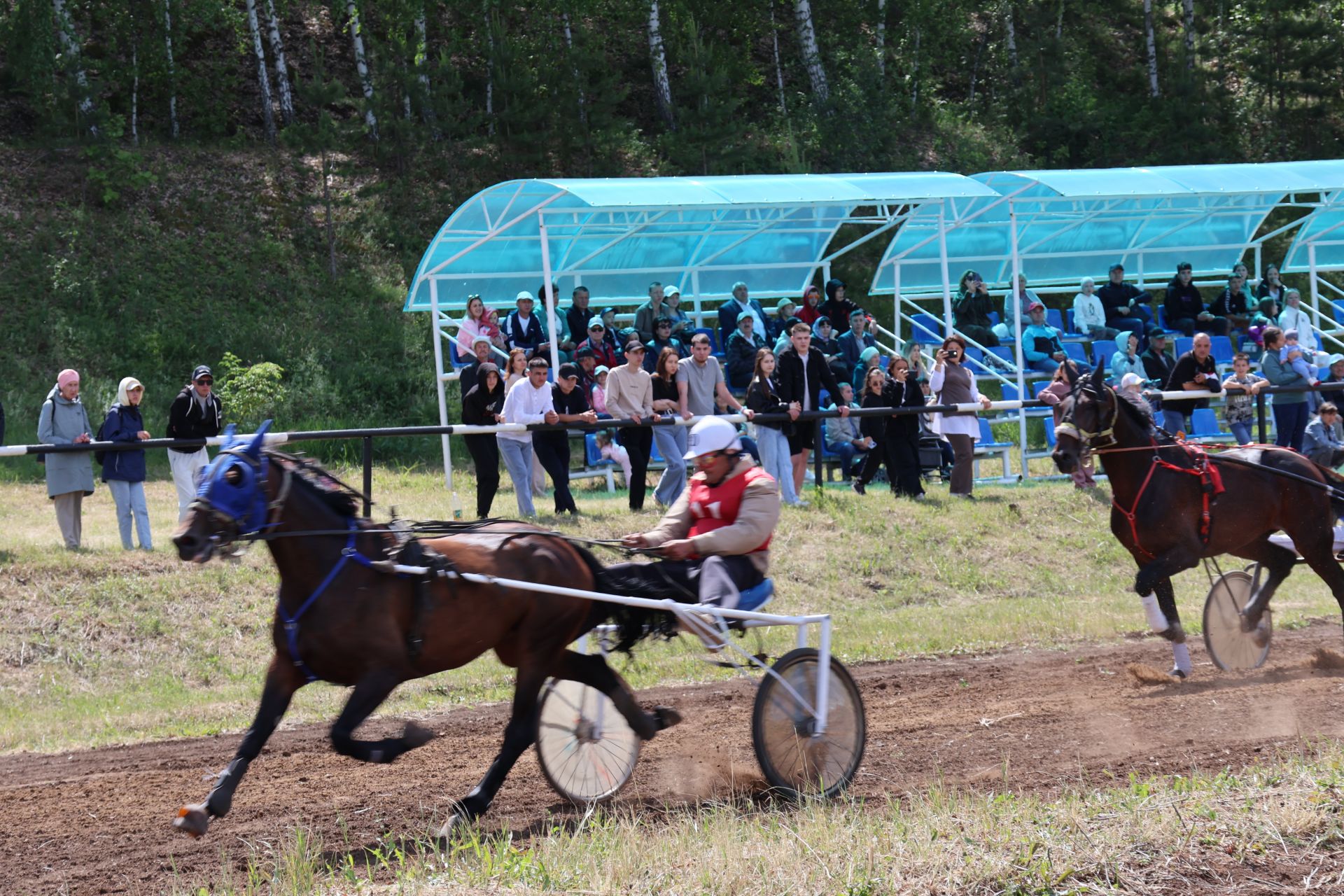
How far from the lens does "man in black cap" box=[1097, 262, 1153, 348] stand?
21547mm

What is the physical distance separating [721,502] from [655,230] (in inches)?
500

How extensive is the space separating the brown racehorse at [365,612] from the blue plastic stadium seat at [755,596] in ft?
2.28

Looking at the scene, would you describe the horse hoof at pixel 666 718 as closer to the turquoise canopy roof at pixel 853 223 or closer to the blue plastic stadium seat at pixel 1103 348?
the turquoise canopy roof at pixel 853 223

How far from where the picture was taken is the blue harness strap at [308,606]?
6.35 m

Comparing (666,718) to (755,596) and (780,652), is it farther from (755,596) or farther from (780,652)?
(780,652)

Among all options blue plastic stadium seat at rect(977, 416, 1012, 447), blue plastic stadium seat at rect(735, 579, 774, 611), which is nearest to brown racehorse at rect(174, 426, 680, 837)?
blue plastic stadium seat at rect(735, 579, 774, 611)

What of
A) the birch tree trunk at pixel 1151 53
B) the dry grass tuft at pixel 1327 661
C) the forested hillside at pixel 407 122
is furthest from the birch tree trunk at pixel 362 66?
the dry grass tuft at pixel 1327 661

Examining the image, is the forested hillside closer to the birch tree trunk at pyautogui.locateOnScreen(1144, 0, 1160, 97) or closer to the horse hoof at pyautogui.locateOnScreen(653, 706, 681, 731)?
the birch tree trunk at pyautogui.locateOnScreen(1144, 0, 1160, 97)

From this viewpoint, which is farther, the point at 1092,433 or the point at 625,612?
the point at 1092,433

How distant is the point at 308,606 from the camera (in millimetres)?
6387

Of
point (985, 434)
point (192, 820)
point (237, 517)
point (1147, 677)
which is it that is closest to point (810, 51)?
point (985, 434)

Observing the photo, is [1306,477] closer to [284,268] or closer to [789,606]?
[789,606]

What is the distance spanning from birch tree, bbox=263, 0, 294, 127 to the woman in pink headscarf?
16555 mm

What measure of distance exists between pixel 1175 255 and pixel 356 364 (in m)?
13.6
